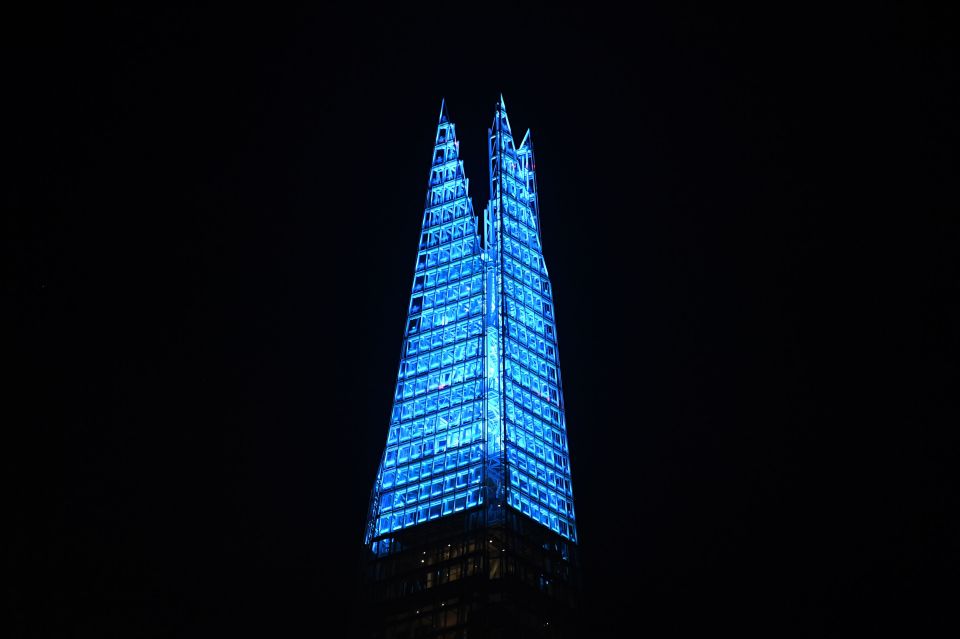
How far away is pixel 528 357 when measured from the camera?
81.3m

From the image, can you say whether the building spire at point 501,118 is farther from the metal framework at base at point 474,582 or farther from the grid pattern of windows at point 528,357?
the metal framework at base at point 474,582

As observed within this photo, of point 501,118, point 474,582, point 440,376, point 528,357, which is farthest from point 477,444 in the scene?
point 501,118

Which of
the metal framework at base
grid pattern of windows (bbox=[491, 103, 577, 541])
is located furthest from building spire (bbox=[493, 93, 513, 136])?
the metal framework at base

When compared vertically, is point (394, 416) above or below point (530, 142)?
below

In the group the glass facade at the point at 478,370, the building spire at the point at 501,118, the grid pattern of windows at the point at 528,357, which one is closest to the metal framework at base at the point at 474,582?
the glass facade at the point at 478,370

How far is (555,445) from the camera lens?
3086 inches

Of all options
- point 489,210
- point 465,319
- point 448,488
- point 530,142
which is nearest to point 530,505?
point 448,488

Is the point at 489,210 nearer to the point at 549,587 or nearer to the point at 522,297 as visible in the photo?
the point at 522,297

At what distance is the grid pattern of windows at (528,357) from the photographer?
7475 centimetres

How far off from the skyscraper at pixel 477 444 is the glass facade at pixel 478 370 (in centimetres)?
10

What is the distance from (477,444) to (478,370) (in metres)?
6.30

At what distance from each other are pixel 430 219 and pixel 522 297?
39.5 feet

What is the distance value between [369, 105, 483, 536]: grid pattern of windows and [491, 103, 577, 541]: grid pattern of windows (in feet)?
7.45

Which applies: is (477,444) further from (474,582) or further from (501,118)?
(501,118)
